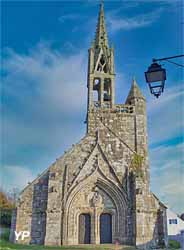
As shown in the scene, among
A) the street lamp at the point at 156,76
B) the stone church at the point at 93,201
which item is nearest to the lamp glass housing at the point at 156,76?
the street lamp at the point at 156,76

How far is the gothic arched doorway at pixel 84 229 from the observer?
21.6 meters

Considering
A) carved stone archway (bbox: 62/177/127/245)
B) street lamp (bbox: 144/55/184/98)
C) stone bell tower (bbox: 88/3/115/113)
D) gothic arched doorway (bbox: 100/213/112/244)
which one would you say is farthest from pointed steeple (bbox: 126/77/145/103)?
street lamp (bbox: 144/55/184/98)

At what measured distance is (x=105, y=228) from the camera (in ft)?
72.5

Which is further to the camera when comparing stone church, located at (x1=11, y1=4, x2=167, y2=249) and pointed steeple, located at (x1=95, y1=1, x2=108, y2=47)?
pointed steeple, located at (x1=95, y1=1, x2=108, y2=47)

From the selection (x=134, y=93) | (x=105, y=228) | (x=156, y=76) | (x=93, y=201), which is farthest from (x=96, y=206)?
(x=156, y=76)

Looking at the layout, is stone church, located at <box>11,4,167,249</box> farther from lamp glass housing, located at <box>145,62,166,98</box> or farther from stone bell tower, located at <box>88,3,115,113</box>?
lamp glass housing, located at <box>145,62,166,98</box>

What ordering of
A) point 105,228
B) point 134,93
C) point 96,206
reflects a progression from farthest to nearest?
point 134,93 < point 96,206 < point 105,228

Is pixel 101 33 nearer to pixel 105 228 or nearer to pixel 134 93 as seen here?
pixel 134 93

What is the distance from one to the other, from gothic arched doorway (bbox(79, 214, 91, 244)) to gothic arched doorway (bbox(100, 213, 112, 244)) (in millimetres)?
894

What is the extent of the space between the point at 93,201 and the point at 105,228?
2.04m

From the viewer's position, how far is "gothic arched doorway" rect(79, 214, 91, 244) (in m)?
21.6

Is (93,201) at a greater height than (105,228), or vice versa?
(93,201)

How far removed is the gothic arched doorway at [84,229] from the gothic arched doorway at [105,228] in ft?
2.93

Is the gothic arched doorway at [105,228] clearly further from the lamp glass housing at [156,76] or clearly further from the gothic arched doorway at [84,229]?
the lamp glass housing at [156,76]
